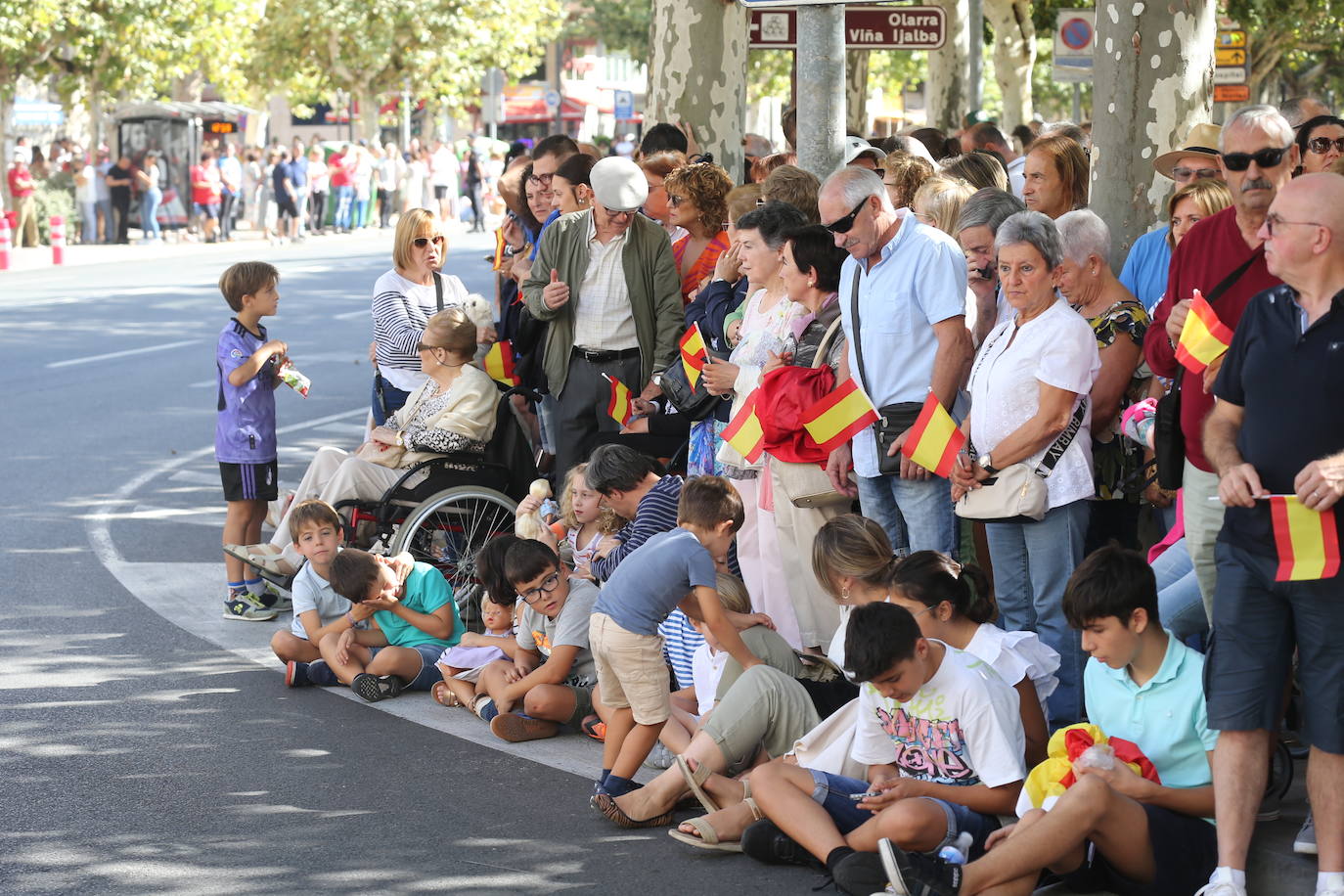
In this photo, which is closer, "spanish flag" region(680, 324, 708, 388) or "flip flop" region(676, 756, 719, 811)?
"flip flop" region(676, 756, 719, 811)

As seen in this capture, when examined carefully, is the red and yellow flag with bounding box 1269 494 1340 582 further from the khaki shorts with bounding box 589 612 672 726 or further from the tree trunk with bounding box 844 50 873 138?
the tree trunk with bounding box 844 50 873 138

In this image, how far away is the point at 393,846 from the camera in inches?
220

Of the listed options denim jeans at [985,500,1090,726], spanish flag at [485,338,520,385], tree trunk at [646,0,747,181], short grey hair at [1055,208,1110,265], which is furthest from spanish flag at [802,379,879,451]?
tree trunk at [646,0,747,181]

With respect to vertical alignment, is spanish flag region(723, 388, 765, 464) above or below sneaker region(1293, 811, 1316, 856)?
above

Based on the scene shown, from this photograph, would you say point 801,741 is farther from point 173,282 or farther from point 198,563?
point 173,282

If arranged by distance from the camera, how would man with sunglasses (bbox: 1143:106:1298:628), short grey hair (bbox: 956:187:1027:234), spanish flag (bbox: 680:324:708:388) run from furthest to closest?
spanish flag (bbox: 680:324:708:388) < short grey hair (bbox: 956:187:1027:234) < man with sunglasses (bbox: 1143:106:1298:628)

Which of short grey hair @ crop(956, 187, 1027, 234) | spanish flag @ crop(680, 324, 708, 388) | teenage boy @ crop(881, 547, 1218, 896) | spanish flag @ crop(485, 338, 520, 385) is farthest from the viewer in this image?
spanish flag @ crop(485, 338, 520, 385)

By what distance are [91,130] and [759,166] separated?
32.1 meters

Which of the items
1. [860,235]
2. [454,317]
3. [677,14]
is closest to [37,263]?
[677,14]

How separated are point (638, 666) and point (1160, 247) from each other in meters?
2.76

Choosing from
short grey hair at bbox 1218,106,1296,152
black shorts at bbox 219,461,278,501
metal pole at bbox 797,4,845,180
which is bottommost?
black shorts at bbox 219,461,278,501

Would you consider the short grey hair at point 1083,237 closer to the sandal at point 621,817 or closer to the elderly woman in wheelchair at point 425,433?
the sandal at point 621,817

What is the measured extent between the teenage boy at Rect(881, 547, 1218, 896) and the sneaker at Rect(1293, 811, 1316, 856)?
25 cm

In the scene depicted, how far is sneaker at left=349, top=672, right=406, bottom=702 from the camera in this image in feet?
24.2
